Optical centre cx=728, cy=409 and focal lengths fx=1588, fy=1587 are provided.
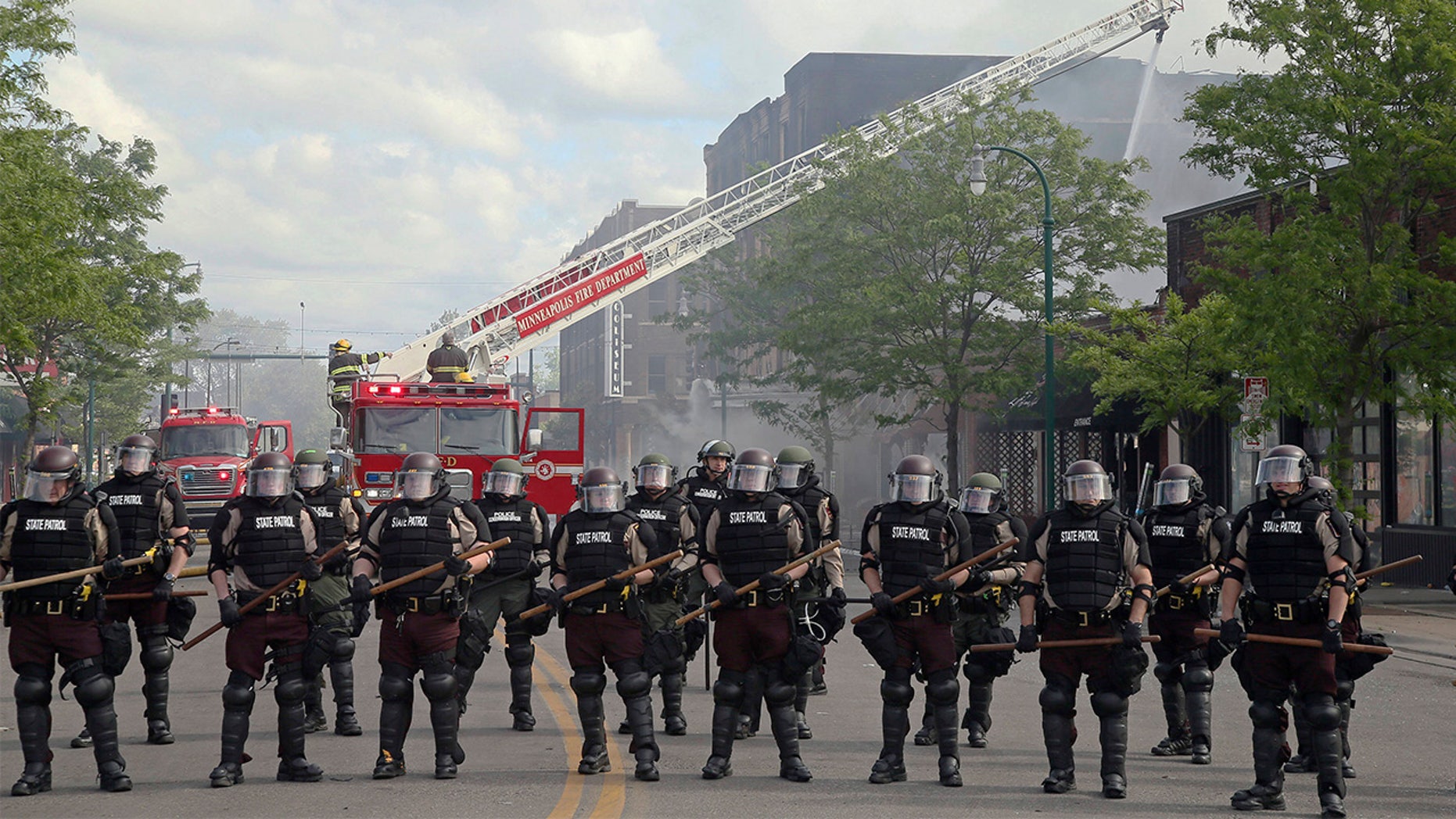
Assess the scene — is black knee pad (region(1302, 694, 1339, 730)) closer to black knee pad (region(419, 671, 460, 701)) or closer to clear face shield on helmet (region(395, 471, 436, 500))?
black knee pad (region(419, 671, 460, 701))

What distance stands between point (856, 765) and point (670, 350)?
288 ft

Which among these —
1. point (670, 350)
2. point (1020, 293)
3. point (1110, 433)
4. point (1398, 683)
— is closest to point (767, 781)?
point (1398, 683)

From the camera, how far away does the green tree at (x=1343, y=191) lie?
2052 centimetres

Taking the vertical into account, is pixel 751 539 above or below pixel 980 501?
below

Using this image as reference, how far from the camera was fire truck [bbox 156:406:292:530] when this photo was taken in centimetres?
3209

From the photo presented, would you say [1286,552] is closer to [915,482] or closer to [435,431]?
[915,482]

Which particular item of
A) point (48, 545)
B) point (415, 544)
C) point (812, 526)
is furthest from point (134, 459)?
point (812, 526)

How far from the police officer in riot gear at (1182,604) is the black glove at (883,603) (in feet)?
6.64

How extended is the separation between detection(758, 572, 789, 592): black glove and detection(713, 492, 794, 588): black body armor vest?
3.3 inches

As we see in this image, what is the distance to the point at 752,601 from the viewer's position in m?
9.70

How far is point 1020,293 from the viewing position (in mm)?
32625

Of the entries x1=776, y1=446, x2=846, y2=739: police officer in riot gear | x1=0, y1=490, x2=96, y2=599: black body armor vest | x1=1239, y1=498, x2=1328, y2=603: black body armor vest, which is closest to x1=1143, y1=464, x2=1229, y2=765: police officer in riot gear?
x1=1239, y1=498, x2=1328, y2=603: black body armor vest

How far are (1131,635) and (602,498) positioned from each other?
10.9 feet

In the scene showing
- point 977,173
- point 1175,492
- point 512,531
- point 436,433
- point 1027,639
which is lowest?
point 1027,639
